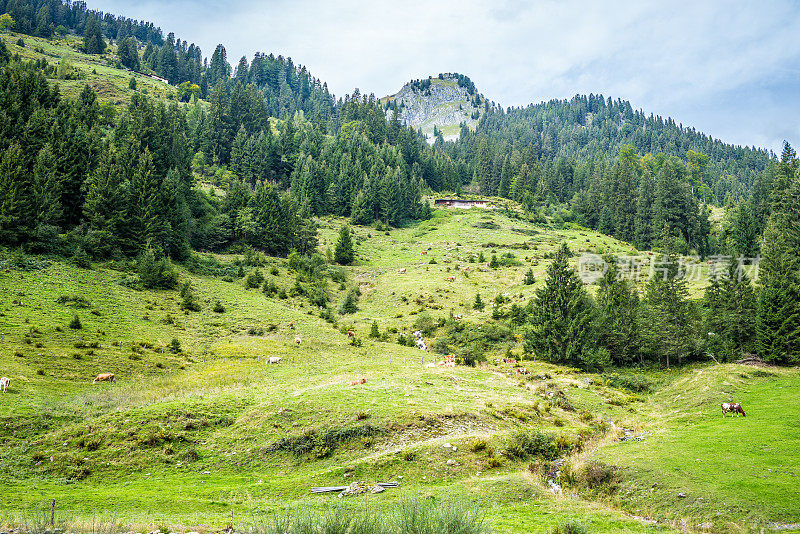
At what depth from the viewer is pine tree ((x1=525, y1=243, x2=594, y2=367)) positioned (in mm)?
41938

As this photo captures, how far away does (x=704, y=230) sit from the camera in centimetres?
10194

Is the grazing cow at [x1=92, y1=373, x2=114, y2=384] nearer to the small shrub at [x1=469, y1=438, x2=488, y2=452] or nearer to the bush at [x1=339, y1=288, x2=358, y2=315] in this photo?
the small shrub at [x1=469, y1=438, x2=488, y2=452]

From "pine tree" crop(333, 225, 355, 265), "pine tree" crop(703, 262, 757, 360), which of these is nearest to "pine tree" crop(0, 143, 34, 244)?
"pine tree" crop(333, 225, 355, 265)

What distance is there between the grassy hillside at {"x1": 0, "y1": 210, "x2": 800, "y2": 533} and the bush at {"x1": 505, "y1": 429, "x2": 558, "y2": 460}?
0.76 feet

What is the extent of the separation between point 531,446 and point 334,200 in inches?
4036

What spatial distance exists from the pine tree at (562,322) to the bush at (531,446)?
22879mm

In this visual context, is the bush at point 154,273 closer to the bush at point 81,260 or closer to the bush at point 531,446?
the bush at point 81,260

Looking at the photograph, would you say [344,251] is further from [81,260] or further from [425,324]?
[81,260]

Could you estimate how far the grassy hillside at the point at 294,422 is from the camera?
562 inches

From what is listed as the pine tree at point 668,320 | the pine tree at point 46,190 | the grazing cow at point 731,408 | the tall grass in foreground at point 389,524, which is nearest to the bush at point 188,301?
the pine tree at point 46,190

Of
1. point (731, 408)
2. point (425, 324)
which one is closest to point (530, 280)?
point (425, 324)

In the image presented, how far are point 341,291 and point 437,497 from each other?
57.5 meters

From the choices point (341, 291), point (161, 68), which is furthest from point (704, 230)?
point (161, 68)

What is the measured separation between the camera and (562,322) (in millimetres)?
42688
